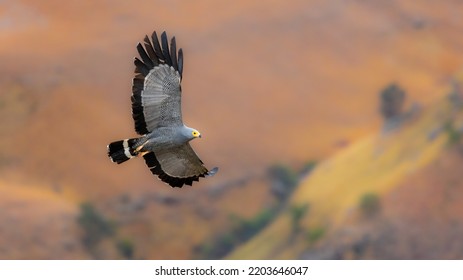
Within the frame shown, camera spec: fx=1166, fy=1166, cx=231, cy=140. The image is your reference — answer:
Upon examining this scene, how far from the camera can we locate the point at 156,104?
2492 cm

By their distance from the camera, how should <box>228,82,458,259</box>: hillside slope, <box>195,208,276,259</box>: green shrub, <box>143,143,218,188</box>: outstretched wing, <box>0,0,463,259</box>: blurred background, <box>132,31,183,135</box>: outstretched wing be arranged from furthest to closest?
<box>195,208,276,259</box>: green shrub
<box>228,82,458,259</box>: hillside slope
<box>0,0,463,259</box>: blurred background
<box>143,143,218,188</box>: outstretched wing
<box>132,31,183,135</box>: outstretched wing

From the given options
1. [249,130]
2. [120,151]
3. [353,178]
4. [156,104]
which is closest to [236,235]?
[353,178]

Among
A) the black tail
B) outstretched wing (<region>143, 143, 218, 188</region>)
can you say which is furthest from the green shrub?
the black tail

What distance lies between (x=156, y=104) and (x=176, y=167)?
1.81 metres

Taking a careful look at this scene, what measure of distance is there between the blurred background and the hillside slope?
168 mm

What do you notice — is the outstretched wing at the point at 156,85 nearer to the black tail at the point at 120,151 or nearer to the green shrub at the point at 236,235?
the black tail at the point at 120,151

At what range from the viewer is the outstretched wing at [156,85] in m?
24.6

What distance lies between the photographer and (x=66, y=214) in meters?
75.2

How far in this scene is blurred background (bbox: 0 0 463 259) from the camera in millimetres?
72562

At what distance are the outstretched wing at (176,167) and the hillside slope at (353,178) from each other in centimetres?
4715

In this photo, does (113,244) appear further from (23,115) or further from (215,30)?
(215,30)

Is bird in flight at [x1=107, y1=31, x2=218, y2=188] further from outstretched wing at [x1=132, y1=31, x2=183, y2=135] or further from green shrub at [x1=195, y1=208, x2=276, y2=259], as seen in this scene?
green shrub at [x1=195, y1=208, x2=276, y2=259]
